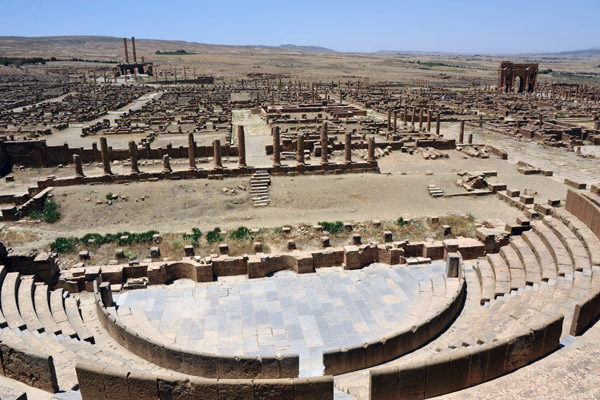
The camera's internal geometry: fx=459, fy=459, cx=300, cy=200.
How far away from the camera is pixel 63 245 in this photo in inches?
803

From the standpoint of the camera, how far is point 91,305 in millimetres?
15109

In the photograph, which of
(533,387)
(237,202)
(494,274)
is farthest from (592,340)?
(237,202)

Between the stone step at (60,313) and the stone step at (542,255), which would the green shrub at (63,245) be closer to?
the stone step at (60,313)

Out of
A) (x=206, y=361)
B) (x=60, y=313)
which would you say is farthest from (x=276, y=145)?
(x=206, y=361)

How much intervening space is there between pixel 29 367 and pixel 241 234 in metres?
13.2

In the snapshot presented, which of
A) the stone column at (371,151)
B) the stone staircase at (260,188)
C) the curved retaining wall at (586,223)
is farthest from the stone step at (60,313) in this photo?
the stone column at (371,151)

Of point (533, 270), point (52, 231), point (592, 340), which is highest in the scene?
point (592, 340)

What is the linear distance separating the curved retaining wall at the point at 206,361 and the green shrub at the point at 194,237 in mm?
8240

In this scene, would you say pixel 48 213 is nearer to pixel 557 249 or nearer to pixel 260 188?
pixel 260 188

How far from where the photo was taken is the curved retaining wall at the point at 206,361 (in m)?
9.71

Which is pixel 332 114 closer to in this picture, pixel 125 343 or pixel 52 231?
pixel 52 231

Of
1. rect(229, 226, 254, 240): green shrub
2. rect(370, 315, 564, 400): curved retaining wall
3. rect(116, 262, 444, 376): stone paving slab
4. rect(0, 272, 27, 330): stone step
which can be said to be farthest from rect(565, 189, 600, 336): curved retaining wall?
rect(229, 226, 254, 240): green shrub

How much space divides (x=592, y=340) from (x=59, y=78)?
133458 mm

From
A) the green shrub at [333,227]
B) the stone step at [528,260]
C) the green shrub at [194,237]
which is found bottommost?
the green shrub at [194,237]
